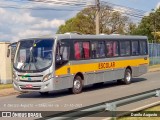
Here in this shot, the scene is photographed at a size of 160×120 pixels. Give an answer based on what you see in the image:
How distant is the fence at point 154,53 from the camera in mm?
46531

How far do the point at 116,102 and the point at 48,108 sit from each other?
589cm

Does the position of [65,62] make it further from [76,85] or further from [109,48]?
[109,48]

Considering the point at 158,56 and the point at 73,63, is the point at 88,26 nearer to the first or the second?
the point at 158,56

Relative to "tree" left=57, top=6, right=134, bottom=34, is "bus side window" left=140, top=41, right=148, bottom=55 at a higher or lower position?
lower

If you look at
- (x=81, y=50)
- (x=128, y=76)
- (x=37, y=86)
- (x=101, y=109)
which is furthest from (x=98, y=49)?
(x=101, y=109)

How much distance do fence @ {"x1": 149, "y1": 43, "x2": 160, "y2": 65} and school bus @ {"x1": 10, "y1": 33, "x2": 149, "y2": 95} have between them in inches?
964

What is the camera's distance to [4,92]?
66.1 feet

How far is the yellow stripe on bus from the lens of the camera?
711 inches

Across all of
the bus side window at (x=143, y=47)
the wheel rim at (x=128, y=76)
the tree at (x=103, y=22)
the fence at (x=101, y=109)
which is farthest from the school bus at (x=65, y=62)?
the tree at (x=103, y=22)

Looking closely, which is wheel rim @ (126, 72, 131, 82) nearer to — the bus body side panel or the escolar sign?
the escolar sign

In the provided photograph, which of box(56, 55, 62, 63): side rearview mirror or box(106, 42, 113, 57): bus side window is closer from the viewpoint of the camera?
box(56, 55, 62, 63): side rearview mirror

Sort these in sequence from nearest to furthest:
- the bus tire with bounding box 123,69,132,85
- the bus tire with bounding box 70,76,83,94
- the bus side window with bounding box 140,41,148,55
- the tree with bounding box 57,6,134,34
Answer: the bus tire with bounding box 70,76,83,94
the bus tire with bounding box 123,69,132,85
the bus side window with bounding box 140,41,148,55
the tree with bounding box 57,6,134,34

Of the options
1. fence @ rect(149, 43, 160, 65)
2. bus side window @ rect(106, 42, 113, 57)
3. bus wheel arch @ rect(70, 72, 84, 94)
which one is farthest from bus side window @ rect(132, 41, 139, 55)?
fence @ rect(149, 43, 160, 65)

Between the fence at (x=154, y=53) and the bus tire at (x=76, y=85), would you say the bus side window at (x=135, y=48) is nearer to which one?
the bus tire at (x=76, y=85)
